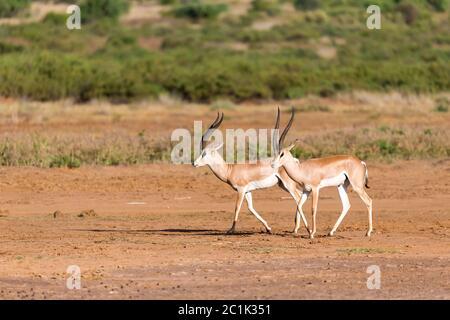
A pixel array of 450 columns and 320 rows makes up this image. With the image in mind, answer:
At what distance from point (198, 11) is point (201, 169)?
4719cm

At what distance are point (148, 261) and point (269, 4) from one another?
61.2m

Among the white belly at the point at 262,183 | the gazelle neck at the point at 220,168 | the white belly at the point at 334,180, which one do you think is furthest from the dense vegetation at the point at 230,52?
the white belly at the point at 334,180

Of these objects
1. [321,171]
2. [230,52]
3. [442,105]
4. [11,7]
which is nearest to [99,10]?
[11,7]

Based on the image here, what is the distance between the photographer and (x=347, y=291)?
428 inches

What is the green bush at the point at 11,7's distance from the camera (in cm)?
5719

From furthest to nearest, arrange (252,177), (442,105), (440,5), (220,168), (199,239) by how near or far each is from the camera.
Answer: (440,5) < (442,105) < (220,168) < (252,177) < (199,239)

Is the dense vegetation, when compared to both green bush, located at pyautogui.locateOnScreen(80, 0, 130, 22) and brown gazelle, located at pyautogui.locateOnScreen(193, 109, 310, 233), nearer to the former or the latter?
green bush, located at pyautogui.locateOnScreen(80, 0, 130, 22)

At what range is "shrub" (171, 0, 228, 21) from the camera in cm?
6862

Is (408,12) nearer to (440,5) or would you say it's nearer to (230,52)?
(440,5)

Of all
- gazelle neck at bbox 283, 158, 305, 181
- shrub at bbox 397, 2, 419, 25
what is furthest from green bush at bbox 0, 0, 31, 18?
gazelle neck at bbox 283, 158, 305, 181

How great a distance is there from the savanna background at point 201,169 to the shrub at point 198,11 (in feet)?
17.7

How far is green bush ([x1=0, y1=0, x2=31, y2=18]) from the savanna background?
16 cm

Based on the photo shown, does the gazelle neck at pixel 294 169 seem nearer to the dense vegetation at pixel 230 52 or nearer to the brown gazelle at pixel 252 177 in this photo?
the brown gazelle at pixel 252 177

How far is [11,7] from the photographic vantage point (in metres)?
58.8
